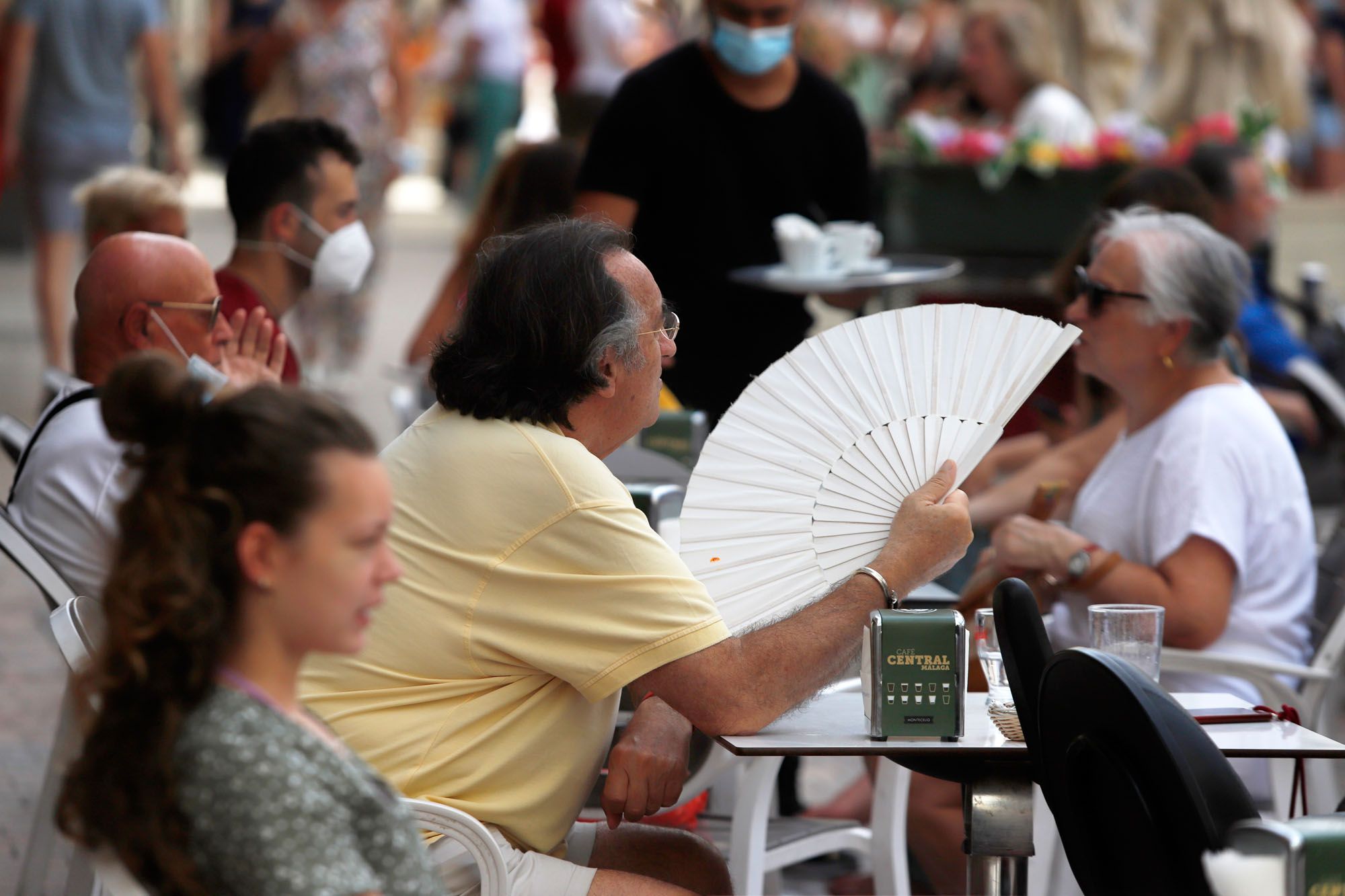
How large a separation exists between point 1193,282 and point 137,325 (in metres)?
2.00

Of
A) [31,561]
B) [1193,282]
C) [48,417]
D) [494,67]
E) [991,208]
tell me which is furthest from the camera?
[494,67]

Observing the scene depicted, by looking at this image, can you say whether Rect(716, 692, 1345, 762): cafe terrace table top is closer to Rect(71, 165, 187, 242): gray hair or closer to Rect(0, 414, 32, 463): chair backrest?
Rect(0, 414, 32, 463): chair backrest

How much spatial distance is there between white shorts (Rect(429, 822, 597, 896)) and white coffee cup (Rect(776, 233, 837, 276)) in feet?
8.00

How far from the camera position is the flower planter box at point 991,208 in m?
7.45

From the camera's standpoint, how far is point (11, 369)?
9219 mm

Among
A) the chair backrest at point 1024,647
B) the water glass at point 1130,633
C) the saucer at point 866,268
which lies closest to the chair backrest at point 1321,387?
the saucer at point 866,268

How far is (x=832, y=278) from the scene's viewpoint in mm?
4449

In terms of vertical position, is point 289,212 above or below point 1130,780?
above

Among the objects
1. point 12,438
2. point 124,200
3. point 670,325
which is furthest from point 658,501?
point 124,200

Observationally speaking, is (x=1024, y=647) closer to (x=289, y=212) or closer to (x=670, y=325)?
(x=670, y=325)

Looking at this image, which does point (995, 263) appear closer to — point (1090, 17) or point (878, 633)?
point (1090, 17)

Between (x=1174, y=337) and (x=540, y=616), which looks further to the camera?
(x=1174, y=337)

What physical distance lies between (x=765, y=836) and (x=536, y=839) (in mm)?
910

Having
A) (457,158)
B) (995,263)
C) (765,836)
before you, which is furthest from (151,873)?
(457,158)
